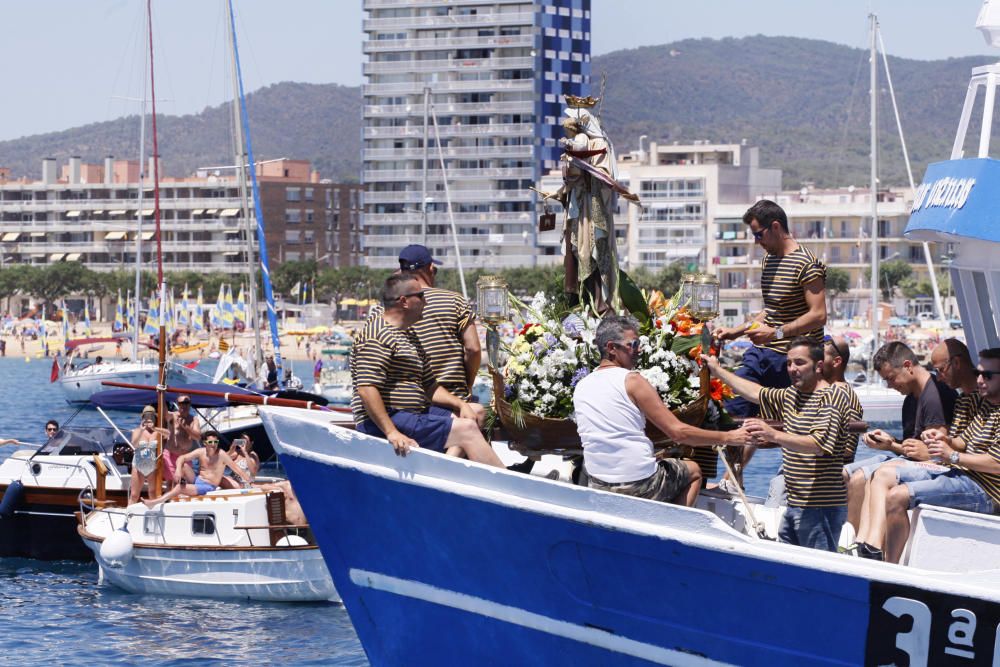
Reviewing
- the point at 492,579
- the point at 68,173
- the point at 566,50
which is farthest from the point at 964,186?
the point at 68,173

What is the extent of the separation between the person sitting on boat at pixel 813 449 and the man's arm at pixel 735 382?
0.48 meters

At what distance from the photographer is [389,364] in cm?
952

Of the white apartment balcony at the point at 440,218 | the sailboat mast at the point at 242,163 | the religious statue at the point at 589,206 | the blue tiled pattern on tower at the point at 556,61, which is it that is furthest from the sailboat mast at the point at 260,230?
the blue tiled pattern on tower at the point at 556,61

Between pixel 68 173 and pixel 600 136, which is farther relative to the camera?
pixel 68 173

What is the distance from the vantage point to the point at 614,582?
892 centimetres

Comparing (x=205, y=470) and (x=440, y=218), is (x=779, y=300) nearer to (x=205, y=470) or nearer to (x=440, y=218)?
(x=205, y=470)

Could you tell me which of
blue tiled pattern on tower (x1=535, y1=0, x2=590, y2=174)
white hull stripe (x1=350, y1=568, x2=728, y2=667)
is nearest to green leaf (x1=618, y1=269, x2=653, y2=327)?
white hull stripe (x1=350, y1=568, x2=728, y2=667)

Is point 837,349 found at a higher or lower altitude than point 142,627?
higher

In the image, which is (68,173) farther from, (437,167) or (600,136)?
(600,136)

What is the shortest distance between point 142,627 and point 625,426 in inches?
455

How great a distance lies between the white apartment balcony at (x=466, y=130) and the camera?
143 m

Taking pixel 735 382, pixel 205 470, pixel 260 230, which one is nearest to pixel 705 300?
pixel 735 382

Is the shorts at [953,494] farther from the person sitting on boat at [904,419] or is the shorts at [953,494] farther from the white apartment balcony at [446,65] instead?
the white apartment balcony at [446,65]

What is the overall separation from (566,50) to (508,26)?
1067 centimetres
